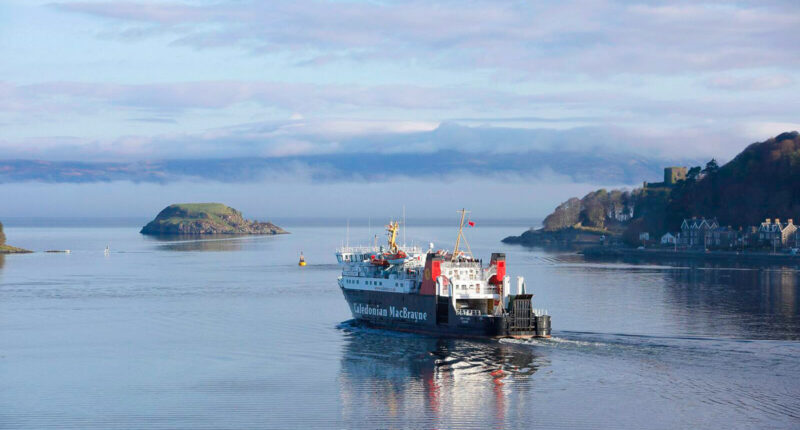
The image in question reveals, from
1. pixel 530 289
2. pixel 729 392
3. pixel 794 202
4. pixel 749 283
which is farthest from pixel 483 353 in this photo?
pixel 794 202

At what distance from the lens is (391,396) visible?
1903 inches

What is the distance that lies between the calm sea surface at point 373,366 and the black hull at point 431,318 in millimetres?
1102

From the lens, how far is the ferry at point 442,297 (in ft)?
209

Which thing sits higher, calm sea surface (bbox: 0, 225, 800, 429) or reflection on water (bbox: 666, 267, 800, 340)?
reflection on water (bbox: 666, 267, 800, 340)

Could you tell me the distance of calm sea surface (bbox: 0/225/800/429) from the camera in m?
44.2

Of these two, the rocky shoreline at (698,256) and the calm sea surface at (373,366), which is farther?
the rocky shoreline at (698,256)

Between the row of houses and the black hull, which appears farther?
the row of houses

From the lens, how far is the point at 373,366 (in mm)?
55938

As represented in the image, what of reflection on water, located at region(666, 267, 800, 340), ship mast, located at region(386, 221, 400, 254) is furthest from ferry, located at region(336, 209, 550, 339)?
reflection on water, located at region(666, 267, 800, 340)

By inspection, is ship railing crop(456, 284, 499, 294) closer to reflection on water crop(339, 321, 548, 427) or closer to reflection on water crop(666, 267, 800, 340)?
reflection on water crop(339, 321, 548, 427)

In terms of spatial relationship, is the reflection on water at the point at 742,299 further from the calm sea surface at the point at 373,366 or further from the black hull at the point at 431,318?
the black hull at the point at 431,318

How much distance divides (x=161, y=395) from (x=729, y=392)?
2904cm

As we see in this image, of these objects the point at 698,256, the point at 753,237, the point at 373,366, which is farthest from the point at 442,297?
the point at 753,237

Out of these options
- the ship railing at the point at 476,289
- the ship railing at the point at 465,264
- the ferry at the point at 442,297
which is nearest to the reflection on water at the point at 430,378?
the ferry at the point at 442,297
